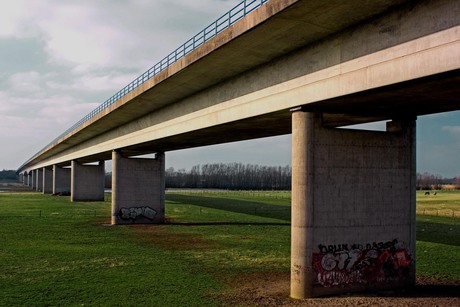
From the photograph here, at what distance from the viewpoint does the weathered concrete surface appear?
12562 millimetres

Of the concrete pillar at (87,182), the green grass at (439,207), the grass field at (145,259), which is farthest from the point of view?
the concrete pillar at (87,182)

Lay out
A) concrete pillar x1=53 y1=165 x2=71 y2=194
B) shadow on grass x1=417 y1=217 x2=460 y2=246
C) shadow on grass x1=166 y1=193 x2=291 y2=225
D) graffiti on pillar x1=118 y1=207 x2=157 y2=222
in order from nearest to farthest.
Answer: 1. shadow on grass x1=417 y1=217 x2=460 y2=246
2. graffiti on pillar x1=118 y1=207 x2=157 y2=222
3. shadow on grass x1=166 y1=193 x2=291 y2=225
4. concrete pillar x1=53 y1=165 x2=71 y2=194

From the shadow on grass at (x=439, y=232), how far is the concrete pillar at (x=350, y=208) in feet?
46.2

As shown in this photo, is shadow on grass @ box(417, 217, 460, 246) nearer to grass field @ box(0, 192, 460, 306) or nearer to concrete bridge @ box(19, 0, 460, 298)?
grass field @ box(0, 192, 460, 306)

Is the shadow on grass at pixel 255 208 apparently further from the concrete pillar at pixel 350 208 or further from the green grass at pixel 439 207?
the concrete pillar at pixel 350 208

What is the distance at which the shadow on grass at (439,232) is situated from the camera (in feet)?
106

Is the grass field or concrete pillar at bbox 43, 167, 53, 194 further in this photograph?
concrete pillar at bbox 43, 167, 53, 194

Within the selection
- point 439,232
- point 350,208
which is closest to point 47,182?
point 439,232

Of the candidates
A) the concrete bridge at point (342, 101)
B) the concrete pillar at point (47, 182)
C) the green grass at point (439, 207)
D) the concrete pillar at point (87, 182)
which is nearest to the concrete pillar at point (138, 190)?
the concrete bridge at point (342, 101)

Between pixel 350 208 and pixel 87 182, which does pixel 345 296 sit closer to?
pixel 350 208

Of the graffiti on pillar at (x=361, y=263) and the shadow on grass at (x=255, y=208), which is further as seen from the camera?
the shadow on grass at (x=255, y=208)

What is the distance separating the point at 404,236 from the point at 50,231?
28019mm

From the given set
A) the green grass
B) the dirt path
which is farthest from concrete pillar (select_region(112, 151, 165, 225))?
the green grass

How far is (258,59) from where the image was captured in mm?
19703
